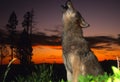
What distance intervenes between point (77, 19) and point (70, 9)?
410 millimetres

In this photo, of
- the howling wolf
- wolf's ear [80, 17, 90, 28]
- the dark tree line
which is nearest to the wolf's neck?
the howling wolf

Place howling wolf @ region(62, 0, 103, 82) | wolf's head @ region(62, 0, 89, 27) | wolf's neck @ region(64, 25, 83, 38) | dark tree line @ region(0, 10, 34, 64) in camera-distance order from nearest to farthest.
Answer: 1. howling wolf @ region(62, 0, 103, 82)
2. wolf's neck @ region(64, 25, 83, 38)
3. wolf's head @ region(62, 0, 89, 27)
4. dark tree line @ region(0, 10, 34, 64)

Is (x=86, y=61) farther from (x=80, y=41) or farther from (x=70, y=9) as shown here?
(x=70, y=9)

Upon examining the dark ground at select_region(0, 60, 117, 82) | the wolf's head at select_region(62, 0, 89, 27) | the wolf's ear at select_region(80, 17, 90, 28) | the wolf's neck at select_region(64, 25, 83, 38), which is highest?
the wolf's head at select_region(62, 0, 89, 27)

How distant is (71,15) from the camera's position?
9.73 metres

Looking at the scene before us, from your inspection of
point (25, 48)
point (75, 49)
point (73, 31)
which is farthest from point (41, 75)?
point (25, 48)

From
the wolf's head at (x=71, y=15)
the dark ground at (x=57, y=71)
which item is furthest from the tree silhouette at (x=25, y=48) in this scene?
the wolf's head at (x=71, y=15)

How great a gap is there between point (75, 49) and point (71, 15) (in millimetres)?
1151

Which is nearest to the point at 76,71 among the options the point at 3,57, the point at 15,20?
the point at 3,57

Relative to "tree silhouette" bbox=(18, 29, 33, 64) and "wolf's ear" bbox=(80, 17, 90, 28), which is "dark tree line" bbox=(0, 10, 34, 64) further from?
"wolf's ear" bbox=(80, 17, 90, 28)

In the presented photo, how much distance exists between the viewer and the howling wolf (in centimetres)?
897

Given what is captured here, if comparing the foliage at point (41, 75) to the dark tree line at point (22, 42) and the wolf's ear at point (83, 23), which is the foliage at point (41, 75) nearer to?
the wolf's ear at point (83, 23)

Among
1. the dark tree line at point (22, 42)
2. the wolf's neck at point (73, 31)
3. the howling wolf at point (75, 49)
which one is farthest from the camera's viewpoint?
the dark tree line at point (22, 42)

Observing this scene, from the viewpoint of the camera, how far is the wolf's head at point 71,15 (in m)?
9.66
